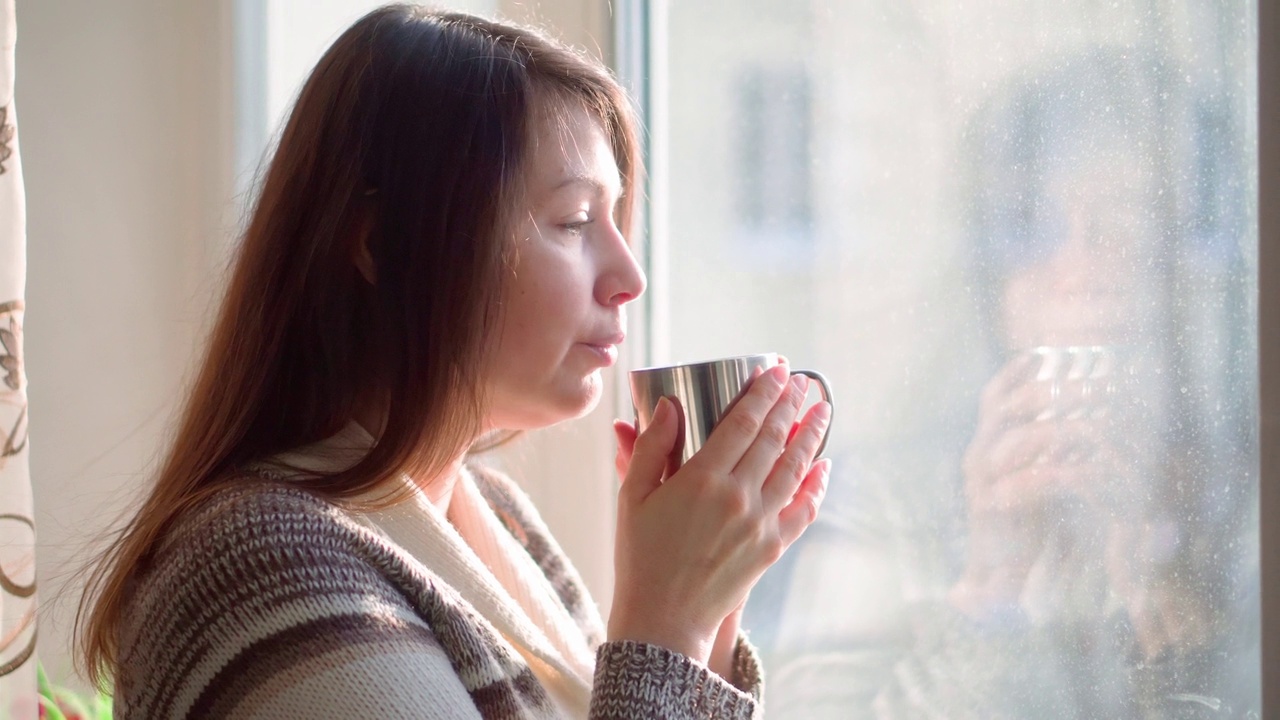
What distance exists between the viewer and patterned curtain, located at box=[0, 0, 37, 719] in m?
0.92

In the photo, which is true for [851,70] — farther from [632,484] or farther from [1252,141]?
[632,484]

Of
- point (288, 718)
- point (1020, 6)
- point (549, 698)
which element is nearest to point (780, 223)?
point (1020, 6)

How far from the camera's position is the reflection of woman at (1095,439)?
0.77 m

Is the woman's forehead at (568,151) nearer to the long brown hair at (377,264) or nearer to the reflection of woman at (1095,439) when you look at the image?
the long brown hair at (377,264)

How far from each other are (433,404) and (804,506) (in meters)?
0.31

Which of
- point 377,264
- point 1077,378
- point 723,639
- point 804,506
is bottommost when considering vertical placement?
point 723,639

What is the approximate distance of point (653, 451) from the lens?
0.78 meters

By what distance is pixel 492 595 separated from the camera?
80cm

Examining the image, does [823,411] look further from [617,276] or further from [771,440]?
[617,276]

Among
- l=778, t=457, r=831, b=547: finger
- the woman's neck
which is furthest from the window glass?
the woman's neck

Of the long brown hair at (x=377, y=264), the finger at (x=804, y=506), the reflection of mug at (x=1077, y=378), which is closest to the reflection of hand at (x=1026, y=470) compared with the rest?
the reflection of mug at (x=1077, y=378)

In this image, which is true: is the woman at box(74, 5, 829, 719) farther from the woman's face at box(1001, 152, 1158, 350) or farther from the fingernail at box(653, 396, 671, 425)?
the woman's face at box(1001, 152, 1158, 350)

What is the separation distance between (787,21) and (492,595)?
0.75 metres

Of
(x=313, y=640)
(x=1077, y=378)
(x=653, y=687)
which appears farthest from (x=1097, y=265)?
(x=313, y=640)
